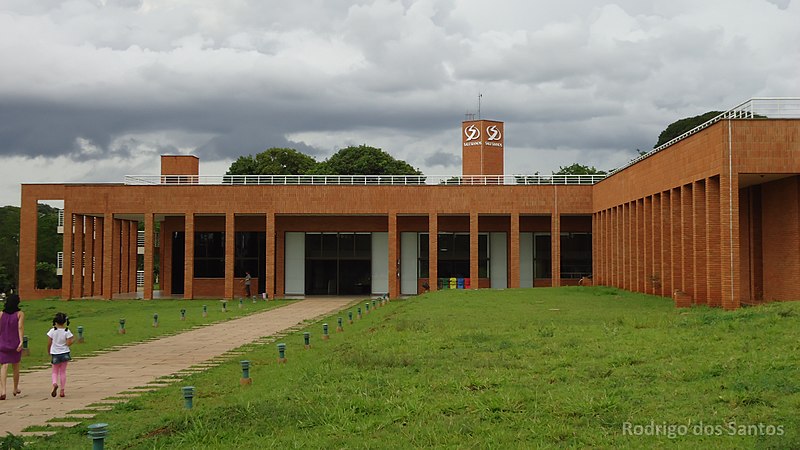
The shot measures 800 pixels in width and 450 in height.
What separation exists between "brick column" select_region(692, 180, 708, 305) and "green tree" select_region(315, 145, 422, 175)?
51171 millimetres

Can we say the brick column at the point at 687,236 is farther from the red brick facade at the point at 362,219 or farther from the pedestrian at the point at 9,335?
the pedestrian at the point at 9,335

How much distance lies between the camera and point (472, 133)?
6262 cm

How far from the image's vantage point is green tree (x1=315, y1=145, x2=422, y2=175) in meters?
77.4

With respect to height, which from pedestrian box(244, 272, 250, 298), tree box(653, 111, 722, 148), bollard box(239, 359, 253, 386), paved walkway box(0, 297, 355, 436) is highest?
tree box(653, 111, 722, 148)

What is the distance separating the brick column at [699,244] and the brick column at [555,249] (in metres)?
18.7

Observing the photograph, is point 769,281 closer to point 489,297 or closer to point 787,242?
point 787,242

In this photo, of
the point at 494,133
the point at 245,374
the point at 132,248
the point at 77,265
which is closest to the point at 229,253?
the point at 77,265

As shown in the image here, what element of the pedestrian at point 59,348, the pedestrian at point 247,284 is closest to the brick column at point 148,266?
the pedestrian at point 247,284

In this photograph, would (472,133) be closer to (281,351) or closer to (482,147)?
(482,147)

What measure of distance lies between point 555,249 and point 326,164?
38.3 m

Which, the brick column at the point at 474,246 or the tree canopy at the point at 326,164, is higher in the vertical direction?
the tree canopy at the point at 326,164

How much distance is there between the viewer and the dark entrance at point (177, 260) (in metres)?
50.5

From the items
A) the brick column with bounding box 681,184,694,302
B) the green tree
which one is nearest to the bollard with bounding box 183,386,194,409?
the brick column with bounding box 681,184,694,302

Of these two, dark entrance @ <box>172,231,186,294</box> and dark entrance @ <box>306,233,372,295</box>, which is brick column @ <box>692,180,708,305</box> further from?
dark entrance @ <box>172,231,186,294</box>
